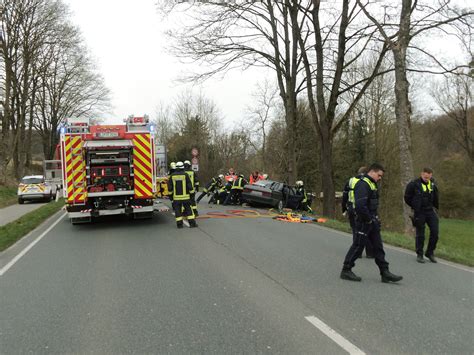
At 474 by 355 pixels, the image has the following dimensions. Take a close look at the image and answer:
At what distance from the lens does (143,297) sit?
18.2ft

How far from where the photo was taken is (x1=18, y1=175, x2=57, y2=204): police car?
25672 mm

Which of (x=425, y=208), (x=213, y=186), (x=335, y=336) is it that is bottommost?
(x=335, y=336)

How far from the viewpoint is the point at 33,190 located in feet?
84.8

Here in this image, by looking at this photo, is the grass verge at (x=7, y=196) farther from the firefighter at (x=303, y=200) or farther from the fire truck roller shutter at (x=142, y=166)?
the firefighter at (x=303, y=200)

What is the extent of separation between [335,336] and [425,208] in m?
4.61

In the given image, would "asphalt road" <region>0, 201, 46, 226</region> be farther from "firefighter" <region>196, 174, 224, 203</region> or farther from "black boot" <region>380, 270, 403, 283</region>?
"black boot" <region>380, 270, 403, 283</region>

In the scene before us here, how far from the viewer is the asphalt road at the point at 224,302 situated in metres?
4.11

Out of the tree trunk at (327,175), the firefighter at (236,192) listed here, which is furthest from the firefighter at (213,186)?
the tree trunk at (327,175)

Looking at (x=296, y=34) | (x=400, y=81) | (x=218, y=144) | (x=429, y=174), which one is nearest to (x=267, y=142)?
(x=218, y=144)

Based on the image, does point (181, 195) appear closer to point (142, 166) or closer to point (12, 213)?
point (142, 166)

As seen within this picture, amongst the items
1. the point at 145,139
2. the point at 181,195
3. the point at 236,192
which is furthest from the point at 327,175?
the point at 145,139

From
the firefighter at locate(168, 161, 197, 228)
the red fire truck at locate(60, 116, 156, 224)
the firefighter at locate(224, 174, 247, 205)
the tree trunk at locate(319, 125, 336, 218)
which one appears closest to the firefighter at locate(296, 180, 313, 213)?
the tree trunk at locate(319, 125, 336, 218)

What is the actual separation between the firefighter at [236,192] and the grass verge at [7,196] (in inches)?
499

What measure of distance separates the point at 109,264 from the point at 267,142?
34.0 metres
